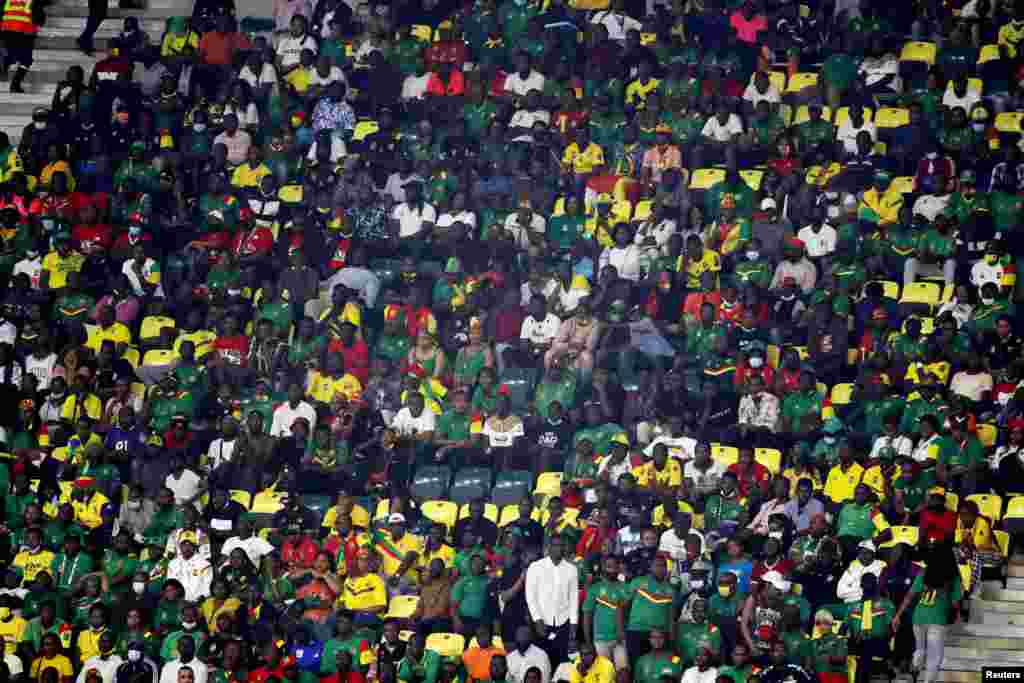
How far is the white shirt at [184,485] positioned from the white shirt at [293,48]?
781cm

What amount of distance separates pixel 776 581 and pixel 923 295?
5.24m

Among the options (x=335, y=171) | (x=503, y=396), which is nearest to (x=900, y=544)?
(x=503, y=396)

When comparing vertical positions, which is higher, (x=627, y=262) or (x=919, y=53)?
(x=919, y=53)

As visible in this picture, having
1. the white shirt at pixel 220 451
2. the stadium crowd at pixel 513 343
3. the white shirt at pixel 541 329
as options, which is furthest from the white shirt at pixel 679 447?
the white shirt at pixel 220 451

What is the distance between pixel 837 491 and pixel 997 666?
8.82ft

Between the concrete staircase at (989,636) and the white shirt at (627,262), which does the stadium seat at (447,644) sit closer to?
the concrete staircase at (989,636)

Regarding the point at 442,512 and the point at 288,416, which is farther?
the point at 288,416

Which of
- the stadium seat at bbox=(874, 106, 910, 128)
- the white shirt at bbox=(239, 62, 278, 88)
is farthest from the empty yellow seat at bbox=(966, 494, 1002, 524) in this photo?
the white shirt at bbox=(239, 62, 278, 88)

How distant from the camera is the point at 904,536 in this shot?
2862 cm

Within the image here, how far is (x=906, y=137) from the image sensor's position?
1342 inches

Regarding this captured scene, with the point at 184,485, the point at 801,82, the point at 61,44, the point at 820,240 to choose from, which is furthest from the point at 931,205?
the point at 61,44

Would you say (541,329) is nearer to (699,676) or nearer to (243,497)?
(243,497)

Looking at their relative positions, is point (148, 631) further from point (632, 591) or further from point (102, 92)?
point (102, 92)

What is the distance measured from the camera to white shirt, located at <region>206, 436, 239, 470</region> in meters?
31.1
